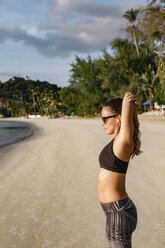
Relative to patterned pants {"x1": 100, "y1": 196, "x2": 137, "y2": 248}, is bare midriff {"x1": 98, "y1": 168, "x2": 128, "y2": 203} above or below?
above

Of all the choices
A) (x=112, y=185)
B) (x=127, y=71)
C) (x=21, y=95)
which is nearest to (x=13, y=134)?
(x=127, y=71)

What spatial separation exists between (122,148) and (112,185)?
354mm

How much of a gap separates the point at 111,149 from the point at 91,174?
5033 millimetres

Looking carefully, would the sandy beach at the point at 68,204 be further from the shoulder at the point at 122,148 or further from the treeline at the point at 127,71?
the treeline at the point at 127,71

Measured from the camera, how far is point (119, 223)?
6.39ft

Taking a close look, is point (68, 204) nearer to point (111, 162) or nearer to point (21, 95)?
point (111, 162)

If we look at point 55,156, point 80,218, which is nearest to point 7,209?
point 80,218

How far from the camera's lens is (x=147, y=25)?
19.3m

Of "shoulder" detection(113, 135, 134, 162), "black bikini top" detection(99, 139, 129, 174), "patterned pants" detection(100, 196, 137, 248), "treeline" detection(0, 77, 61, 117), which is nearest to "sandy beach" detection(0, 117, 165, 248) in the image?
"patterned pants" detection(100, 196, 137, 248)

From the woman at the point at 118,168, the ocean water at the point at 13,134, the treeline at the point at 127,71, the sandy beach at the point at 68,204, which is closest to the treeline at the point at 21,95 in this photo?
the treeline at the point at 127,71

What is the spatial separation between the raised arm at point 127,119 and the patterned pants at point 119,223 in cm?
57

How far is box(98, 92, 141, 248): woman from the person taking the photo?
1.90 m

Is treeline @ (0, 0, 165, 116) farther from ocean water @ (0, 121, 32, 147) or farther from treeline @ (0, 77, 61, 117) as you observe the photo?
treeline @ (0, 77, 61, 117)

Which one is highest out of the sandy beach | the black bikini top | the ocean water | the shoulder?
the shoulder
